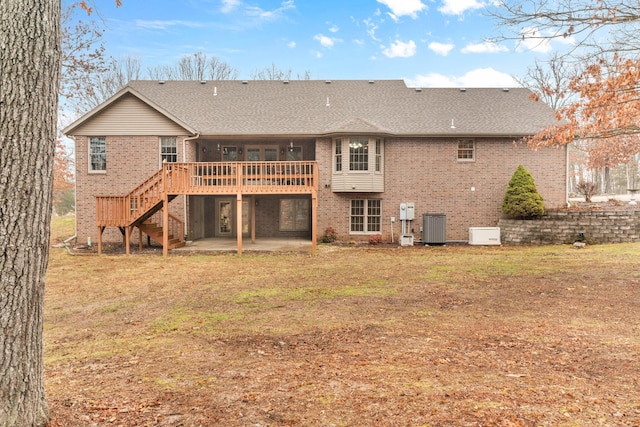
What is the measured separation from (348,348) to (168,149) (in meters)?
15.3

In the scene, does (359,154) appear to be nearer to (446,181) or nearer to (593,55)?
(446,181)

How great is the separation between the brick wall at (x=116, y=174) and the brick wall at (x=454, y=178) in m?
7.57

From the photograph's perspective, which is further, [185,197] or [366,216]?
[366,216]

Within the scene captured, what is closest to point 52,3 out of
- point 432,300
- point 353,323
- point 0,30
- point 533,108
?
point 0,30

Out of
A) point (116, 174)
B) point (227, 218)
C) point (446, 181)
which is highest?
point (116, 174)

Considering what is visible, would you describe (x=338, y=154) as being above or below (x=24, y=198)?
above

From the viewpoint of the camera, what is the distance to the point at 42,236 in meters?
3.10

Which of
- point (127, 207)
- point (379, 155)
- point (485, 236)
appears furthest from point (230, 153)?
point (485, 236)

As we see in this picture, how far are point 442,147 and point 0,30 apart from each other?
56.8 feet

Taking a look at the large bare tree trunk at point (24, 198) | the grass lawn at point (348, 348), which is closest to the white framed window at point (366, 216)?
the grass lawn at point (348, 348)

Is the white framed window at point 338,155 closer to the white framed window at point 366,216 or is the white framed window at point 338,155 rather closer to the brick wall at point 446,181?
the brick wall at point 446,181

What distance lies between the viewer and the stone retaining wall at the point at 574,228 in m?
15.3

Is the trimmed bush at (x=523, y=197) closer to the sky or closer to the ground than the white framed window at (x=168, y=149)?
closer to the ground

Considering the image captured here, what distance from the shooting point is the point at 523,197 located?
55.3 ft
